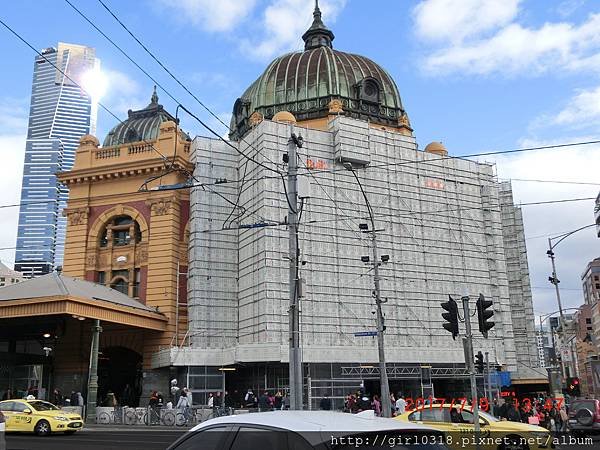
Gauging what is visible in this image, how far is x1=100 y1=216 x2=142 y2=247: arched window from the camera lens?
3934 cm

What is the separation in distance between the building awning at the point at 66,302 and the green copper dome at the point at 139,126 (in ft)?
64.6

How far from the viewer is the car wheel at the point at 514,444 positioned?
42.6ft

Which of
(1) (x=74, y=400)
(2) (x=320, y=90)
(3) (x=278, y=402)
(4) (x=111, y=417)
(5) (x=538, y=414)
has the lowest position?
(5) (x=538, y=414)

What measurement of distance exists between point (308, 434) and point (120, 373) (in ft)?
126

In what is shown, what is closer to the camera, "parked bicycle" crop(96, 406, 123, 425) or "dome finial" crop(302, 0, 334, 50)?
"parked bicycle" crop(96, 406, 123, 425)

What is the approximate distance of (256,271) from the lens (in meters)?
35.5

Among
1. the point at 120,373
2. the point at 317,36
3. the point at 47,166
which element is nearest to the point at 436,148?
the point at 317,36

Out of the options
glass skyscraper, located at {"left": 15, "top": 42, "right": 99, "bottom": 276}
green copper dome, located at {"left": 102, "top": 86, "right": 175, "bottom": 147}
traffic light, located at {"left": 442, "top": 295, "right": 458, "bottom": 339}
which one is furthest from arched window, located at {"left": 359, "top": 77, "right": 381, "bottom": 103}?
glass skyscraper, located at {"left": 15, "top": 42, "right": 99, "bottom": 276}

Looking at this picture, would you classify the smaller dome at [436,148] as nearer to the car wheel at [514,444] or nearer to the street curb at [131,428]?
the street curb at [131,428]

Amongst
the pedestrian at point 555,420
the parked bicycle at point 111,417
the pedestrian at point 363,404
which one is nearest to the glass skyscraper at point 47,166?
the parked bicycle at point 111,417

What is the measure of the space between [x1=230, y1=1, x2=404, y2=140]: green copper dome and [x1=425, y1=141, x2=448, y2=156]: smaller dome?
317 cm

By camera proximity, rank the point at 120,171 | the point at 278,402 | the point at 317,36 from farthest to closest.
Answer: the point at 317,36
the point at 120,171
the point at 278,402

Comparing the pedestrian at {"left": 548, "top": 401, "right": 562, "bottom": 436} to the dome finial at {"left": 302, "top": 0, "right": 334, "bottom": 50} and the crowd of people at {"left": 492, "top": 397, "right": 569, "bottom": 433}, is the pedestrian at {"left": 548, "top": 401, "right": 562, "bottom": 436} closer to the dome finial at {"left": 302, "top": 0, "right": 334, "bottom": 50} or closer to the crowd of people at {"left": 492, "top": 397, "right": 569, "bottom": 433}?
the crowd of people at {"left": 492, "top": 397, "right": 569, "bottom": 433}

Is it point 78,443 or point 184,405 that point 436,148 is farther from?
point 78,443
